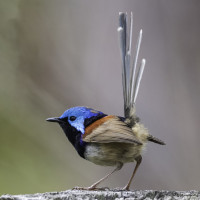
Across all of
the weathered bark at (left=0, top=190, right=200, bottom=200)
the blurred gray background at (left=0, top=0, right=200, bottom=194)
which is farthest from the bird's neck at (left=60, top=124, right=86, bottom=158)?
the blurred gray background at (left=0, top=0, right=200, bottom=194)

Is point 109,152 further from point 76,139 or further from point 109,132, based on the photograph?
point 76,139

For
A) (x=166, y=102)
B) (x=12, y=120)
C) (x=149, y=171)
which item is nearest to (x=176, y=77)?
(x=166, y=102)

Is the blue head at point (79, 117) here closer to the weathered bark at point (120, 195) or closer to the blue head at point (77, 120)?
the blue head at point (77, 120)

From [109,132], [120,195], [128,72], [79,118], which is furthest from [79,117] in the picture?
[120,195]

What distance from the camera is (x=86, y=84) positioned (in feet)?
21.5

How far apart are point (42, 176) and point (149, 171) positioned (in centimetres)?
132

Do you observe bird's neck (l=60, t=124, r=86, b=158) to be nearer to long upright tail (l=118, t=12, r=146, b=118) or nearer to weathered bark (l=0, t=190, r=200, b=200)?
long upright tail (l=118, t=12, r=146, b=118)

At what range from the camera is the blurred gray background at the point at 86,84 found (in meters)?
6.00

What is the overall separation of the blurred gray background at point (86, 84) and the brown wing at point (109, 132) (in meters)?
1.35

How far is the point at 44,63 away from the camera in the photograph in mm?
6734

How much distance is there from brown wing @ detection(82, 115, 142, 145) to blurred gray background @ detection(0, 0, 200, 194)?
1.35 m

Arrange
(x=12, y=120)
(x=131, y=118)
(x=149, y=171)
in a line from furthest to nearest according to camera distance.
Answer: (x=12, y=120) < (x=149, y=171) < (x=131, y=118)

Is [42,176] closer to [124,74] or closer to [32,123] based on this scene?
[32,123]

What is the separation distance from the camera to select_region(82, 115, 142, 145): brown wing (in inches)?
165
